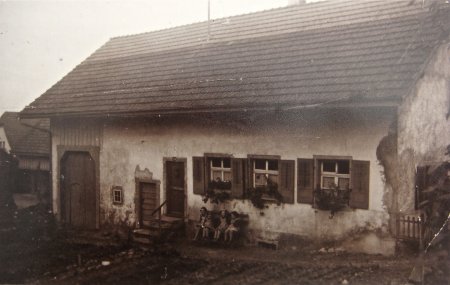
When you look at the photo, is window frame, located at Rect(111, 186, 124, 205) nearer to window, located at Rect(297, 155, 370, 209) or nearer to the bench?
the bench

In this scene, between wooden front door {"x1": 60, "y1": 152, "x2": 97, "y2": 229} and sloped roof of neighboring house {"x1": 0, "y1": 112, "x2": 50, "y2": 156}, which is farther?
sloped roof of neighboring house {"x1": 0, "y1": 112, "x2": 50, "y2": 156}

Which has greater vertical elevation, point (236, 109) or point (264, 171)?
point (236, 109)

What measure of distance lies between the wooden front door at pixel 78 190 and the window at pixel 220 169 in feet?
15.4

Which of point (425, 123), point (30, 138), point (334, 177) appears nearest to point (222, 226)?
point (334, 177)

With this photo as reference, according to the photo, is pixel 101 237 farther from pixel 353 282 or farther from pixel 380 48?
pixel 380 48

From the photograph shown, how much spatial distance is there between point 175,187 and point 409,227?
647cm

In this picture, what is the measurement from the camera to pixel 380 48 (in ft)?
32.9

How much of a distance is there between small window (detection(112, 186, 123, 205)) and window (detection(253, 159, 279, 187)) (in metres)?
4.80

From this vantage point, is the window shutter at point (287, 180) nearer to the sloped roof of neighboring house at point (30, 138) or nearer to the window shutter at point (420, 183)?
the window shutter at point (420, 183)

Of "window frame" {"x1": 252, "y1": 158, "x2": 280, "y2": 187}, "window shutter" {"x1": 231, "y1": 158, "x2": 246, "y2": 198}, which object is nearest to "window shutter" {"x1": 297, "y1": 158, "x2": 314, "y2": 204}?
"window frame" {"x1": 252, "y1": 158, "x2": 280, "y2": 187}

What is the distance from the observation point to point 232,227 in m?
10.7

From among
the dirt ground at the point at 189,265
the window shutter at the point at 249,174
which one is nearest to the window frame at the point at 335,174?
the dirt ground at the point at 189,265

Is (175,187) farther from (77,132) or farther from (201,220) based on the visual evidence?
(77,132)

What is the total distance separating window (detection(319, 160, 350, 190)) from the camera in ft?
31.0
